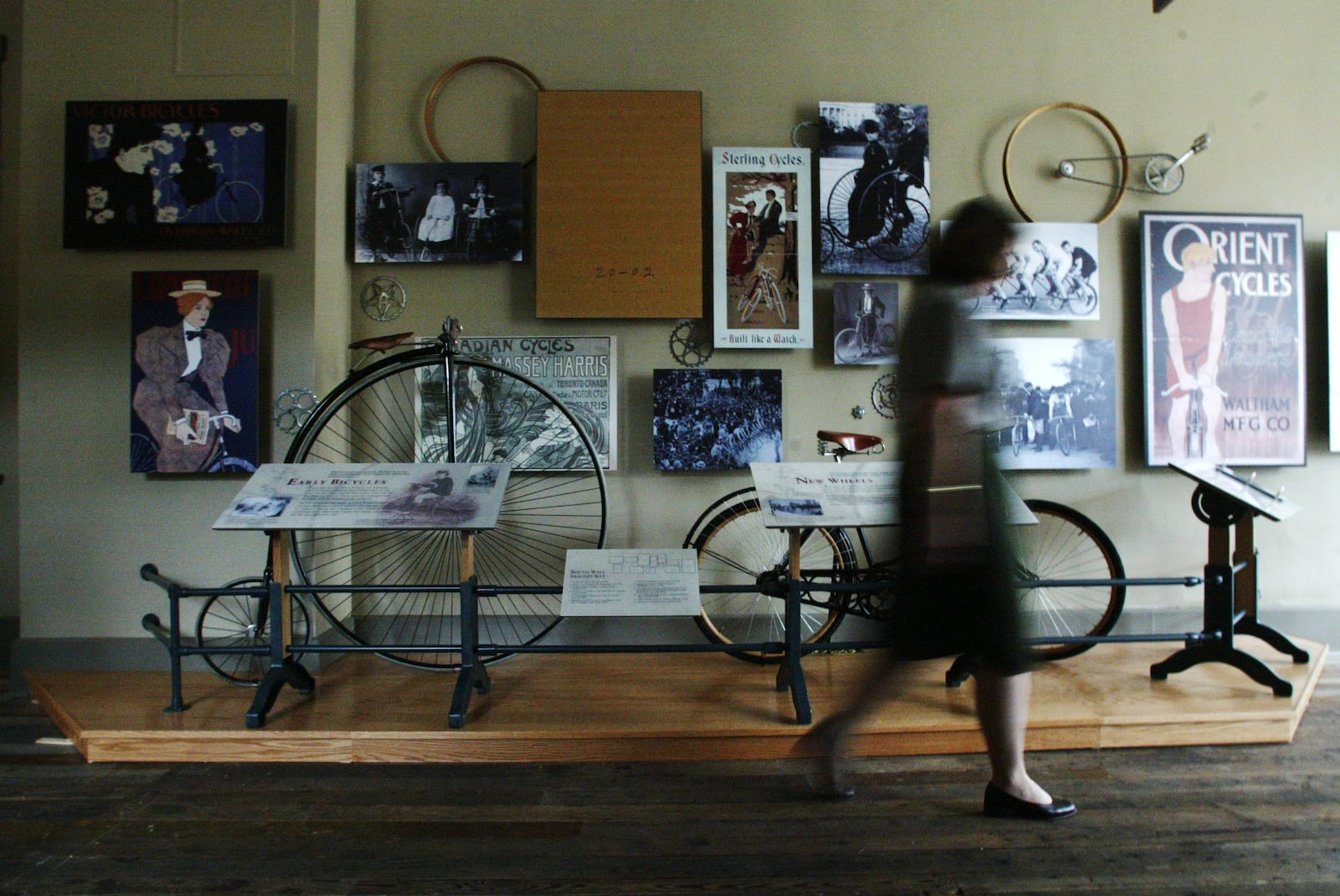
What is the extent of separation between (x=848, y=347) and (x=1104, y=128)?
154 cm

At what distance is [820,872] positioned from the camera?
1671 millimetres

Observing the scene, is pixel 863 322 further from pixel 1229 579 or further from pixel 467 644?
pixel 467 644

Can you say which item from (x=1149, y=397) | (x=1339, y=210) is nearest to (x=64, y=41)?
(x=1149, y=397)

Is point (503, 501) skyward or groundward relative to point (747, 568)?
skyward

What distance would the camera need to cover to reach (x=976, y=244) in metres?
1.68

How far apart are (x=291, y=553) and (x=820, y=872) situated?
2254 millimetres

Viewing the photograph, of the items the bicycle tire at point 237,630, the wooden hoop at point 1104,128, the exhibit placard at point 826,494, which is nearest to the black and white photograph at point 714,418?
the exhibit placard at point 826,494

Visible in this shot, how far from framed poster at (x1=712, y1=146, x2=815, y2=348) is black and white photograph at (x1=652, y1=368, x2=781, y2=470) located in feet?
0.54

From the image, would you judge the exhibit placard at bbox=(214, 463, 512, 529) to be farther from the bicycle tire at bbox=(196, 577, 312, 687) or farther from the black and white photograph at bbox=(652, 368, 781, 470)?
the black and white photograph at bbox=(652, 368, 781, 470)

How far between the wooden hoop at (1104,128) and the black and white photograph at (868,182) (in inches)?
14.1

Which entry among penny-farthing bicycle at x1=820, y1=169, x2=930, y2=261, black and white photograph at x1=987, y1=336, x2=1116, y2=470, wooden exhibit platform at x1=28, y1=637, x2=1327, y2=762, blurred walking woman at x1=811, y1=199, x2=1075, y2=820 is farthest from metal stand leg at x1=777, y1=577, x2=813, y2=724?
penny-farthing bicycle at x1=820, y1=169, x2=930, y2=261

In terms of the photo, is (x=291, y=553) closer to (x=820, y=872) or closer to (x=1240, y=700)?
(x=820, y=872)

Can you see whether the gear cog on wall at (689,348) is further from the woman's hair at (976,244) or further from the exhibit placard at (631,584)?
the woman's hair at (976,244)

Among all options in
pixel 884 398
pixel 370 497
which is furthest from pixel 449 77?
pixel 884 398
